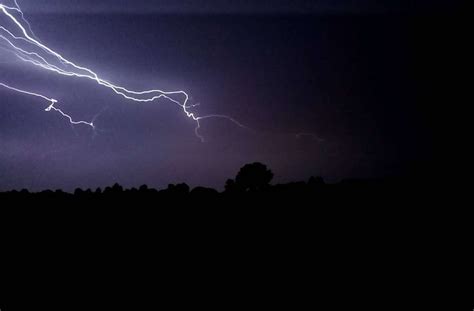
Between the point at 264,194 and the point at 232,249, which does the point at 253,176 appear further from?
the point at 232,249

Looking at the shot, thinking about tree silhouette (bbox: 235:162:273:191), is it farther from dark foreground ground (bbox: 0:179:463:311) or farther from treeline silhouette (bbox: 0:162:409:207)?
dark foreground ground (bbox: 0:179:463:311)

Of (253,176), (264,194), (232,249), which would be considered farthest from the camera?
(253,176)

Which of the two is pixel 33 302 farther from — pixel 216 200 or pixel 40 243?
pixel 216 200

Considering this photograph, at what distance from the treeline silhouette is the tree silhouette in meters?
0.57

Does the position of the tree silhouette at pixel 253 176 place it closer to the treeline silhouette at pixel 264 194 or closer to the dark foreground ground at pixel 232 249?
the treeline silhouette at pixel 264 194

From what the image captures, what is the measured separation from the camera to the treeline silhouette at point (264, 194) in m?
3.32

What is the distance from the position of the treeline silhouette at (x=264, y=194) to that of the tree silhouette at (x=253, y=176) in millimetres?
570

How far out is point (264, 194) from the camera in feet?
11.4

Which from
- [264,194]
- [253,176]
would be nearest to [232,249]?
[264,194]

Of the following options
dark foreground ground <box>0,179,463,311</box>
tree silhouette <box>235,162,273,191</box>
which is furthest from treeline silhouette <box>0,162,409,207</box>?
tree silhouette <box>235,162,273,191</box>

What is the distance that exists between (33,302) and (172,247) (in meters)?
1.09

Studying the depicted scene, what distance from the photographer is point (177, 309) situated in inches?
88.8

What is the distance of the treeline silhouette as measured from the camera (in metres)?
3.32

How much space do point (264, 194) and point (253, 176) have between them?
113 centimetres
